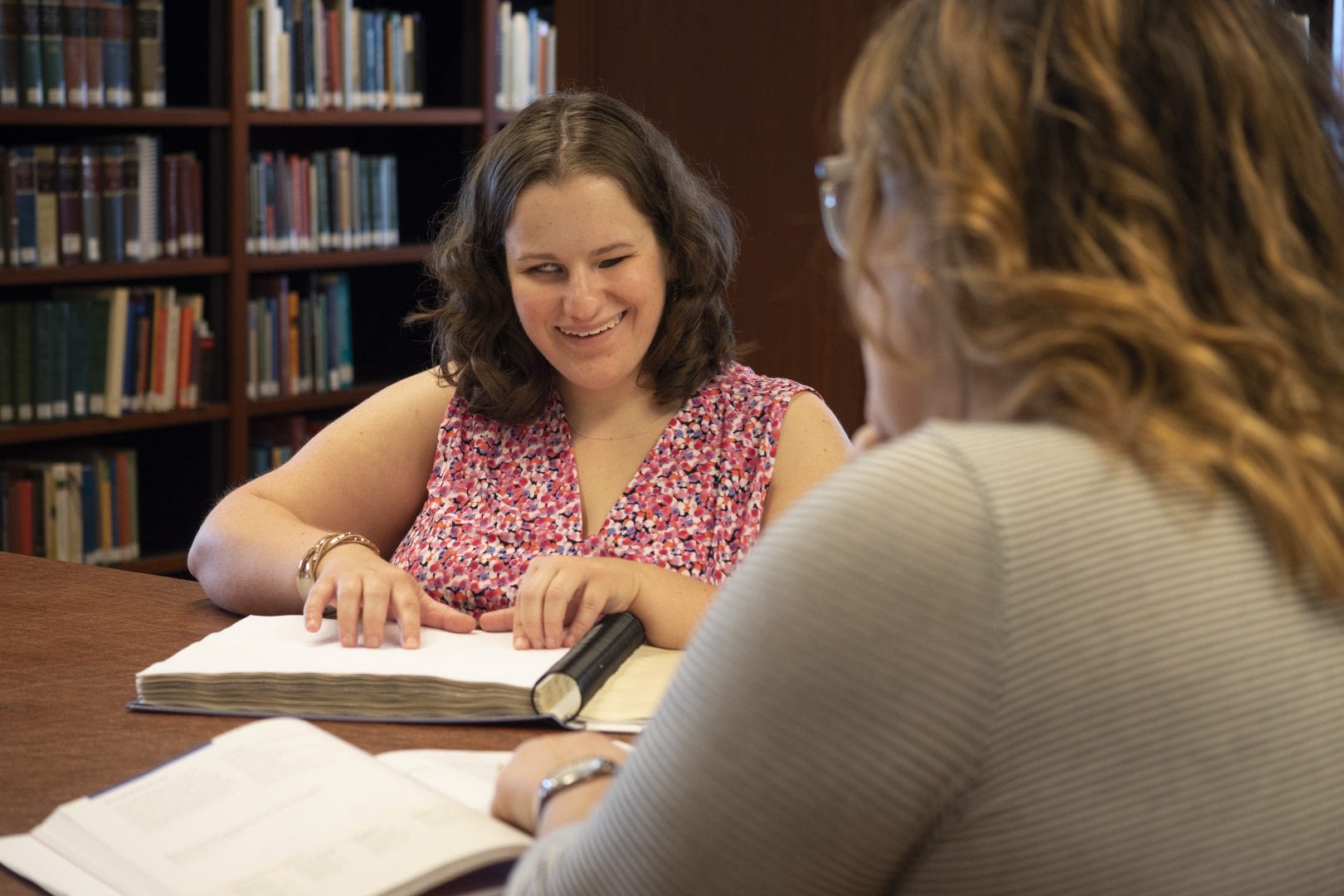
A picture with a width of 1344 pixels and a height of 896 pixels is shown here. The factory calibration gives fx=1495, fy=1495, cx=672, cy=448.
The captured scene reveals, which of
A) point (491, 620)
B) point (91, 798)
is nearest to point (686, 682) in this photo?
point (91, 798)

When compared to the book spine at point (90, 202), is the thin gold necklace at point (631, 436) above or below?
below

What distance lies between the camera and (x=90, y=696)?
4.50 feet

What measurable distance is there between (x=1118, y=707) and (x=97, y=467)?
11.4ft

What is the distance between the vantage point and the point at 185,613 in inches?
66.0

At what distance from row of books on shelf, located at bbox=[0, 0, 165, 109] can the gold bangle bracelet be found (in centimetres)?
228

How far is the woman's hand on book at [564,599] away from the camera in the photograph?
1.45 m

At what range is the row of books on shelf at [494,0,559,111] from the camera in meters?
4.55

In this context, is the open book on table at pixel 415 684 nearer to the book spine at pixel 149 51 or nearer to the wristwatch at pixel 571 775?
the wristwatch at pixel 571 775

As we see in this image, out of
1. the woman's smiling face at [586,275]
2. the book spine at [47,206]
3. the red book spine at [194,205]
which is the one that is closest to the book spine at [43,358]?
the book spine at [47,206]

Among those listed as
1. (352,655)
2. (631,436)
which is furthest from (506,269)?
(352,655)

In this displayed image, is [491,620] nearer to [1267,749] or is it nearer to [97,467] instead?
[1267,749]

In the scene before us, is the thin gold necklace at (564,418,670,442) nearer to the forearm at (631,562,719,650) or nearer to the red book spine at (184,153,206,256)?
the forearm at (631,562,719,650)

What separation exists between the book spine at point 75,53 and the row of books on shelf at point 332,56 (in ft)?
1.41

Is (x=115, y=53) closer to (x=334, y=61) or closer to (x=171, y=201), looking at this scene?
(x=171, y=201)
